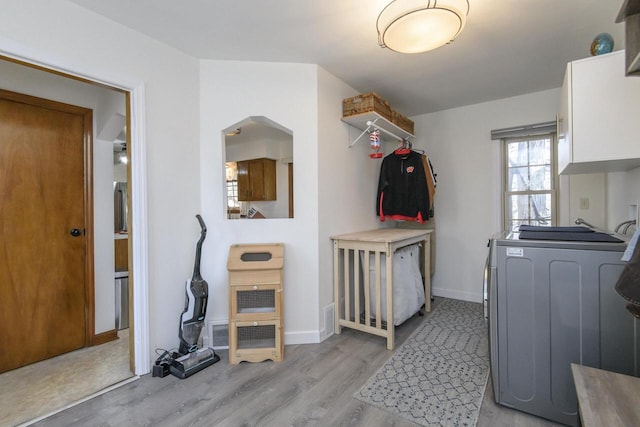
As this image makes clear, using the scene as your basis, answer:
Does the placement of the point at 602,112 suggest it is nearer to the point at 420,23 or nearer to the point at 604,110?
the point at 604,110

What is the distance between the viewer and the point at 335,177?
2758mm

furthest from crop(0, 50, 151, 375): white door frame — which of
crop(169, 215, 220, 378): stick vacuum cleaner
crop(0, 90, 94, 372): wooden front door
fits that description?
crop(0, 90, 94, 372): wooden front door

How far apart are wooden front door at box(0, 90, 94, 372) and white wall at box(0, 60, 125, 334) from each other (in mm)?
59

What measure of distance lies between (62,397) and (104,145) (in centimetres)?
196

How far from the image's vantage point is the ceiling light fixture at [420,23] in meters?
1.47

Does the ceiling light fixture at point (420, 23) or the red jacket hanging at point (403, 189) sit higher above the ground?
the ceiling light fixture at point (420, 23)

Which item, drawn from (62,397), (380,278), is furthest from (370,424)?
(62,397)

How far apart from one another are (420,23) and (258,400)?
2312mm

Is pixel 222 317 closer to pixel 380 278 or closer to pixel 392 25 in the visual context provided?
pixel 380 278

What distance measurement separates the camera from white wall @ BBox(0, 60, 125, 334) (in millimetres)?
2318

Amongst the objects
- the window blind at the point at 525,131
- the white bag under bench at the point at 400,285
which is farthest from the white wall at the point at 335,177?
the window blind at the point at 525,131

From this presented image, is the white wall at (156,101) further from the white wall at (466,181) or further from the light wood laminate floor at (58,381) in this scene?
the white wall at (466,181)

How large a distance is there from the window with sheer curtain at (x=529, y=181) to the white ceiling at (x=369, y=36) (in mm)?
643

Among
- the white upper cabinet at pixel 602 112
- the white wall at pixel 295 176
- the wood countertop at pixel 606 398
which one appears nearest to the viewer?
the wood countertop at pixel 606 398
